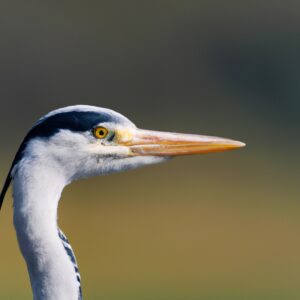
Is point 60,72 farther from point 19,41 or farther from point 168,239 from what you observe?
point 168,239

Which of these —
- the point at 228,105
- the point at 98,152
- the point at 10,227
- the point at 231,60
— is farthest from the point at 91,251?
the point at 98,152

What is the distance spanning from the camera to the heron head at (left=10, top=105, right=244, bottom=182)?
9.20 feet

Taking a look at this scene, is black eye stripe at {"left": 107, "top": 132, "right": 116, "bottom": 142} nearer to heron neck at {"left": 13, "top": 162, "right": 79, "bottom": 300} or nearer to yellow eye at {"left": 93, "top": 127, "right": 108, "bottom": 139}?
yellow eye at {"left": 93, "top": 127, "right": 108, "bottom": 139}

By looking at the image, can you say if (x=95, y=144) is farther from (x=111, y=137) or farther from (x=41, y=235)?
(x=41, y=235)

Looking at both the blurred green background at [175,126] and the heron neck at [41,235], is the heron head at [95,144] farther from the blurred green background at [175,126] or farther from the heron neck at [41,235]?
the blurred green background at [175,126]

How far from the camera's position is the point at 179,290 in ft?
23.9

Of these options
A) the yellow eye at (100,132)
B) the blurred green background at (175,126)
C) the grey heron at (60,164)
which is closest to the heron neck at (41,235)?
the grey heron at (60,164)

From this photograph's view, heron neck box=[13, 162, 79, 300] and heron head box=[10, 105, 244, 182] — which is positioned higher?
heron head box=[10, 105, 244, 182]

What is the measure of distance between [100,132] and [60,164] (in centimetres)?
13

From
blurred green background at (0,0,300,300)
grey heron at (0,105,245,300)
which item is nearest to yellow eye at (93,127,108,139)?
grey heron at (0,105,245,300)

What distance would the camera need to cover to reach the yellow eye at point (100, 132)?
2893 millimetres

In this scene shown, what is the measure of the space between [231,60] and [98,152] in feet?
30.1

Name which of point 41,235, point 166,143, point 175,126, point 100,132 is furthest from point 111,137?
point 175,126

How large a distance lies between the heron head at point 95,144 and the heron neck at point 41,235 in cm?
5
